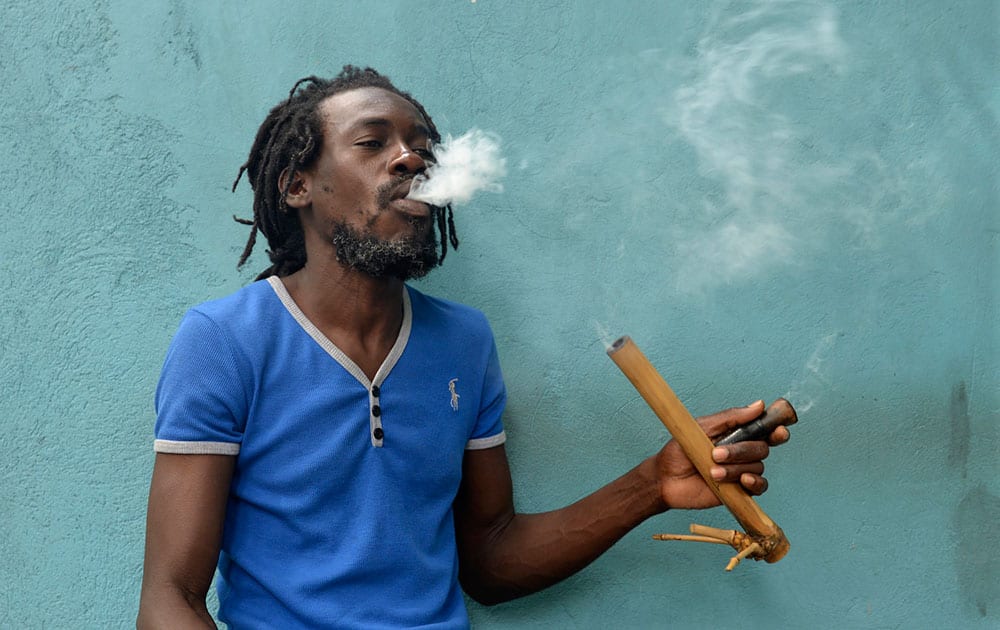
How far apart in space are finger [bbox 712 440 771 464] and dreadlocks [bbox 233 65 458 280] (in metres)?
0.88

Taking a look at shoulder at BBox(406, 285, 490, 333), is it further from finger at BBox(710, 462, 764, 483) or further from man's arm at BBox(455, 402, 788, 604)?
finger at BBox(710, 462, 764, 483)

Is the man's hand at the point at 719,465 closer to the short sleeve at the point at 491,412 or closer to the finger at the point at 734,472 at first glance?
the finger at the point at 734,472

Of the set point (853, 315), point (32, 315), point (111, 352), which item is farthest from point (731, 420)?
point (32, 315)

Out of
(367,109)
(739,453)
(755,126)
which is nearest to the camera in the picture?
(739,453)

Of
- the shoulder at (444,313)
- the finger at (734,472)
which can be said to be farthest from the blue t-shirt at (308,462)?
the finger at (734,472)

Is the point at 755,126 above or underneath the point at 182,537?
above

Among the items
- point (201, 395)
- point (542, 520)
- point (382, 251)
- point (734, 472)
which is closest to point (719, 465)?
point (734, 472)

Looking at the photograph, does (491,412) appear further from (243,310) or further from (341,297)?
(243,310)

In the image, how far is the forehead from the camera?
7.68ft

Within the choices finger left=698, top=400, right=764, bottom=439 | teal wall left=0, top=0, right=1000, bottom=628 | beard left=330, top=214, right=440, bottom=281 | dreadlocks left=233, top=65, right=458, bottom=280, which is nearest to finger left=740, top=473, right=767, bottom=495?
finger left=698, top=400, right=764, bottom=439

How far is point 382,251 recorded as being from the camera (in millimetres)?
2283

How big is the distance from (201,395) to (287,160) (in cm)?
61

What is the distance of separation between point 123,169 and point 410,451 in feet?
3.48

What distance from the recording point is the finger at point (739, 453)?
2.09 metres
